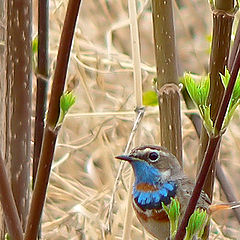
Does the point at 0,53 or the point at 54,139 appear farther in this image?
the point at 0,53

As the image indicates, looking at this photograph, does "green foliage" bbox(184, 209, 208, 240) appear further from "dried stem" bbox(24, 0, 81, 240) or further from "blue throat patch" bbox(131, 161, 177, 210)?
"blue throat patch" bbox(131, 161, 177, 210)

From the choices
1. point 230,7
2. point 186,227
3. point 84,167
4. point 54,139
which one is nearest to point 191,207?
point 186,227

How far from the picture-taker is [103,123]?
234 cm

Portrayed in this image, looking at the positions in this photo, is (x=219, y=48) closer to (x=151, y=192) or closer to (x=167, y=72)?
(x=167, y=72)

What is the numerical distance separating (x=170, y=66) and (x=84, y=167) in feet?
6.69

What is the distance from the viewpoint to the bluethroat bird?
3.59 feet

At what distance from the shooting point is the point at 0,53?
1015mm

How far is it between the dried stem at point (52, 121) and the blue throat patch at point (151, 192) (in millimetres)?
530

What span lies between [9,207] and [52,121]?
0.10m

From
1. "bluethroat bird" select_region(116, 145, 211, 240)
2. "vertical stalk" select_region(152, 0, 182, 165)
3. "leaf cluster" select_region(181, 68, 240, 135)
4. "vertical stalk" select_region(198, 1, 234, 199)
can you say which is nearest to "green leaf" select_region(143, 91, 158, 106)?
"bluethroat bird" select_region(116, 145, 211, 240)

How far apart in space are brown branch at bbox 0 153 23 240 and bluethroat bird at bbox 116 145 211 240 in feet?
1.45

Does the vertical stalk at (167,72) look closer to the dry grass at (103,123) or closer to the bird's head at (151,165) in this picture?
the bird's head at (151,165)

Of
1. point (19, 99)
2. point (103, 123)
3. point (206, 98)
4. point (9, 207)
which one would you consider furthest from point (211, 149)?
point (103, 123)

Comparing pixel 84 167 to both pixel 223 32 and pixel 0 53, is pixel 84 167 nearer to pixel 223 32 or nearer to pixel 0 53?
pixel 0 53
